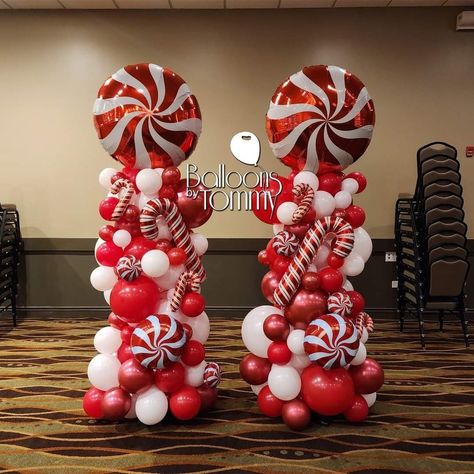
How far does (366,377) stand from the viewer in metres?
2.49

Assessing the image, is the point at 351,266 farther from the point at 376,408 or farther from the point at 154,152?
the point at 154,152

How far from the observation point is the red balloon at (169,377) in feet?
7.82

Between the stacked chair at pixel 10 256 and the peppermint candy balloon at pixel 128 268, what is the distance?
8.56 feet

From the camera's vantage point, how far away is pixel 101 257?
2.51 m

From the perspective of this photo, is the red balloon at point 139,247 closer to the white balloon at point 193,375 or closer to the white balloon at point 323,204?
the white balloon at point 193,375

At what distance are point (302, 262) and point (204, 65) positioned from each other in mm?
3137

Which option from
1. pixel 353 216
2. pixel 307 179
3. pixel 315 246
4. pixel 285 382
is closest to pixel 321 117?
pixel 307 179

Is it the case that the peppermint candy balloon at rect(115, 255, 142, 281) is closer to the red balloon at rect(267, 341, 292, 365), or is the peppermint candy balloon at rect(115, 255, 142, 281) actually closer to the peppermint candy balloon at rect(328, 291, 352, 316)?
the red balloon at rect(267, 341, 292, 365)

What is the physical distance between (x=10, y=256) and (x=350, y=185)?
351 cm

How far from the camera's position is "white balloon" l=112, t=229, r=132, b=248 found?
246cm

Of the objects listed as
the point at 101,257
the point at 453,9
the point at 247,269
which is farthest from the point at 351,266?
the point at 453,9

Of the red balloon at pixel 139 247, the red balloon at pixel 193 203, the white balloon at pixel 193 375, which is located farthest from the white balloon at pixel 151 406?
the red balloon at pixel 193 203

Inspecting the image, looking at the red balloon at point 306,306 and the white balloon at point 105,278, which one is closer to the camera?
the red balloon at point 306,306

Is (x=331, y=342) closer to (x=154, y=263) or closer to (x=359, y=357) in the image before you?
(x=359, y=357)
